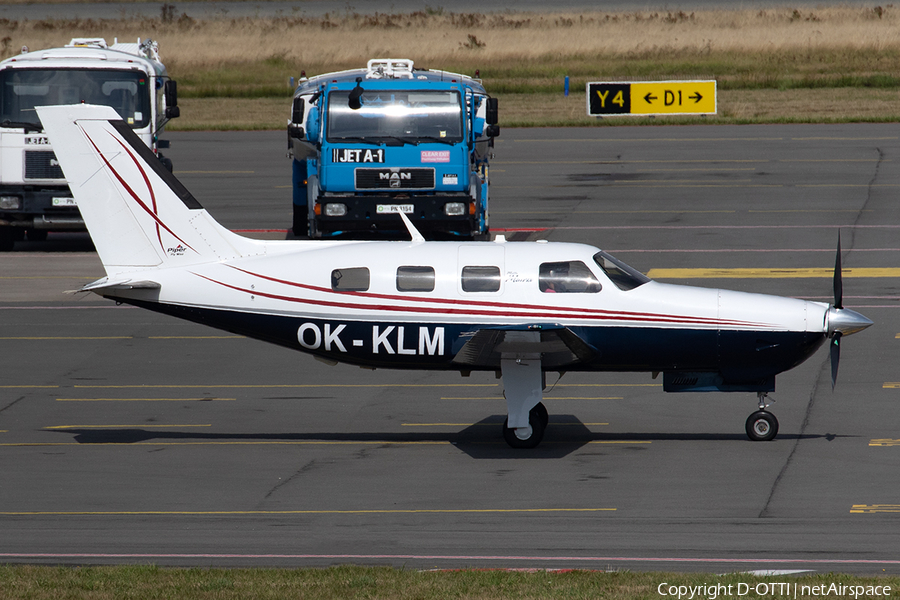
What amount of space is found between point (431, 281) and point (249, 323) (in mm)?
2544

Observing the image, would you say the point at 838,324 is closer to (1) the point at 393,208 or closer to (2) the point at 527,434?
(2) the point at 527,434

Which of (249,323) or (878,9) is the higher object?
(878,9)

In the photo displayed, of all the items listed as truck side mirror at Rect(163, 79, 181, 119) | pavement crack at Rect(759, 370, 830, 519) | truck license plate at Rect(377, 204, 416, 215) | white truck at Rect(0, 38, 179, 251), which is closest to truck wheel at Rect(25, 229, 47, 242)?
white truck at Rect(0, 38, 179, 251)

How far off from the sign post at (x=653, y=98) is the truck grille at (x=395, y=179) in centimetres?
2639

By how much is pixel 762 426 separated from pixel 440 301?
4.58 meters

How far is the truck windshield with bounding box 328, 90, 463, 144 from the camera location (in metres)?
28.5

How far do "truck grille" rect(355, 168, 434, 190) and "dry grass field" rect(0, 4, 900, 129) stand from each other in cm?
2564

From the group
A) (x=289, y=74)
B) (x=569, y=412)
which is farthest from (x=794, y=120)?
(x=569, y=412)

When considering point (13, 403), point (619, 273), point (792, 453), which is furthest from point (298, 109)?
point (792, 453)

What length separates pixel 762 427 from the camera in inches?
630

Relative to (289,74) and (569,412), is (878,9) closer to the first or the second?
(289,74)

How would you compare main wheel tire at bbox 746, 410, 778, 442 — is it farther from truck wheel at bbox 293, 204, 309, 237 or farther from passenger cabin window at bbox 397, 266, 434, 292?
truck wheel at bbox 293, 204, 309, 237

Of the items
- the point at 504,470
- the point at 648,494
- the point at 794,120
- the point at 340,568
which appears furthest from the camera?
the point at 794,120

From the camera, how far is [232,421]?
17.6 meters
